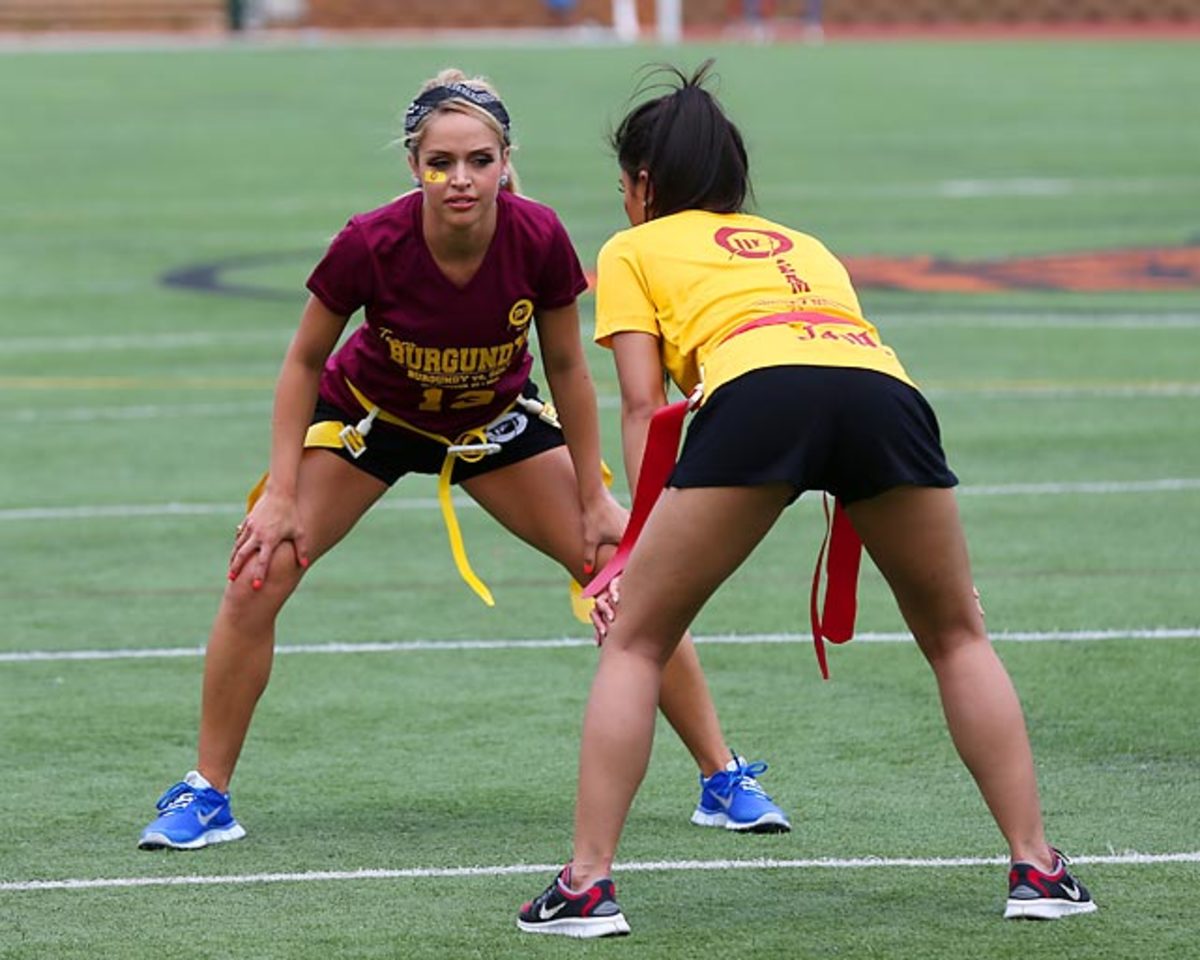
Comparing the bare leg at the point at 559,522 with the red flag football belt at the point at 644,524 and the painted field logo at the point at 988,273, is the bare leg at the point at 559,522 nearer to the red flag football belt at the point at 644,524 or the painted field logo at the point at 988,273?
the red flag football belt at the point at 644,524

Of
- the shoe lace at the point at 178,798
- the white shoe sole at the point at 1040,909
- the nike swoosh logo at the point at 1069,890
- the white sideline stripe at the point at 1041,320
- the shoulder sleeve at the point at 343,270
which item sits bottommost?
the white sideline stripe at the point at 1041,320

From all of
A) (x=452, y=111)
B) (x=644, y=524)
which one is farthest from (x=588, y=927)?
(x=452, y=111)

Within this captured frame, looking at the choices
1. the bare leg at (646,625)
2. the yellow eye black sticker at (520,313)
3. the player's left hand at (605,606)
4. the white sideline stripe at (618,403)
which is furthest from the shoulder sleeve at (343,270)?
the white sideline stripe at (618,403)

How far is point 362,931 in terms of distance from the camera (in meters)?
5.80

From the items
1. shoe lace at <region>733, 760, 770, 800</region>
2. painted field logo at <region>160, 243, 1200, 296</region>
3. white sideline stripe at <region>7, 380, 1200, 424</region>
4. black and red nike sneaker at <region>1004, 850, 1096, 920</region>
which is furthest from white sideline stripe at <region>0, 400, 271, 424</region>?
black and red nike sneaker at <region>1004, 850, 1096, 920</region>

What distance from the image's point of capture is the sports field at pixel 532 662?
6012 mm

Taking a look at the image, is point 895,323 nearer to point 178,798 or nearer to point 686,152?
point 178,798

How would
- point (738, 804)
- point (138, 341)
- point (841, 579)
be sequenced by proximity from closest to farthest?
1. point (841, 579)
2. point (738, 804)
3. point (138, 341)

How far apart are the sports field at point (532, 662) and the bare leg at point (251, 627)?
0.86ft

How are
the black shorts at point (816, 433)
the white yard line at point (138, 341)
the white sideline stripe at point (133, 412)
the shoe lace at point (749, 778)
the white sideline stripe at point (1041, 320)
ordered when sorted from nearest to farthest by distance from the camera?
the black shorts at point (816, 433)
the shoe lace at point (749, 778)
the white sideline stripe at point (133, 412)
the white yard line at point (138, 341)
the white sideline stripe at point (1041, 320)

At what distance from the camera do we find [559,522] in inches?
270

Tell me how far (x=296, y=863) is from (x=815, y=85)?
34.9 metres

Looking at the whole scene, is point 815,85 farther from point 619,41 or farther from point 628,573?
point 628,573

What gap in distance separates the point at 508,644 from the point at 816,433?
364cm
